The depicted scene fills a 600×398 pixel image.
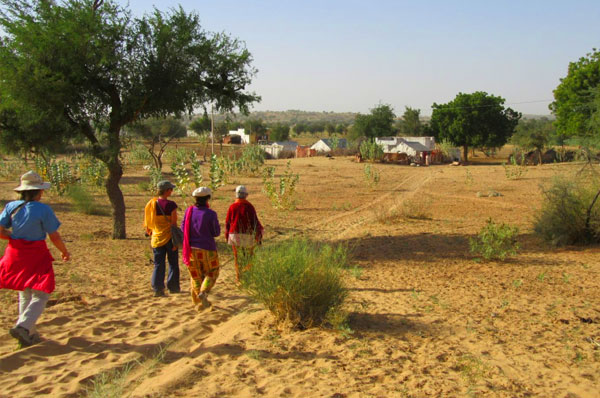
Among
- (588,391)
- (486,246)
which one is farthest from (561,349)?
(486,246)

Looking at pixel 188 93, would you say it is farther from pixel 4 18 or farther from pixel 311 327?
pixel 311 327

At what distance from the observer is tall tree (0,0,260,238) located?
9383mm

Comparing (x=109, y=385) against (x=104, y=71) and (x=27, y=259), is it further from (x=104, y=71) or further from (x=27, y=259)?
(x=104, y=71)

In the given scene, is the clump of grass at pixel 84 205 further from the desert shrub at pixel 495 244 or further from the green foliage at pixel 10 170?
the green foliage at pixel 10 170

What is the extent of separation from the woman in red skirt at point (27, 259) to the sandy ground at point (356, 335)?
0.37 metres

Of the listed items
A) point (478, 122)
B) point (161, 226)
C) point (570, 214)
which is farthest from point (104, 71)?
point (478, 122)

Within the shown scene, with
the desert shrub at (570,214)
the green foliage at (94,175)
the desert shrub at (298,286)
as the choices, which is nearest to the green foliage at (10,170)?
the green foliage at (94,175)

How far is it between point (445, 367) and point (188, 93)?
878 centimetres

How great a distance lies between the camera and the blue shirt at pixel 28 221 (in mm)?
4973

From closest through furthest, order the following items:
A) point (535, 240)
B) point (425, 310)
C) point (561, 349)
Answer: point (561, 349)
point (425, 310)
point (535, 240)

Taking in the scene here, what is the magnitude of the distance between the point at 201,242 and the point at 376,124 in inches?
2182

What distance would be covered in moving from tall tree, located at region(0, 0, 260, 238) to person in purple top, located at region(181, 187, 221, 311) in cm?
466

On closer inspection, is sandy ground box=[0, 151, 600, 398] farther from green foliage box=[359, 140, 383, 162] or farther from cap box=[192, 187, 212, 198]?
green foliage box=[359, 140, 383, 162]

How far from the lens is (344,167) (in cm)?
3766
